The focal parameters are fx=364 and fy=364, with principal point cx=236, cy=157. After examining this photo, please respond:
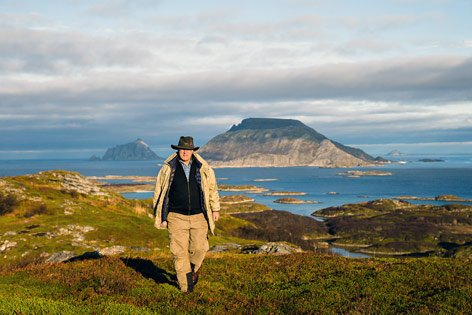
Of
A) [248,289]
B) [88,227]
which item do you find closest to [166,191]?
[248,289]

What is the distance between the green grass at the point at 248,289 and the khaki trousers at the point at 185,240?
69cm

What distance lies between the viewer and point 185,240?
10.8 m

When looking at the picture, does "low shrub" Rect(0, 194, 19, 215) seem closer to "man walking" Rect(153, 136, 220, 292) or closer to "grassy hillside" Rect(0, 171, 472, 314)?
"grassy hillside" Rect(0, 171, 472, 314)

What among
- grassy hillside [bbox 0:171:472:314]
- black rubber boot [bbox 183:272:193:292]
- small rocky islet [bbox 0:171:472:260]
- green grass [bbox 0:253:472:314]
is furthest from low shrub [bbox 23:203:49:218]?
black rubber boot [bbox 183:272:193:292]

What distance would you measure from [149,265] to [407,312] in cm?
947

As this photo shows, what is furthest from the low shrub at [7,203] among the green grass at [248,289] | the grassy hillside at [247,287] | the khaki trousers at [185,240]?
the khaki trousers at [185,240]

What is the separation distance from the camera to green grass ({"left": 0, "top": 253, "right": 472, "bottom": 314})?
28.2 feet

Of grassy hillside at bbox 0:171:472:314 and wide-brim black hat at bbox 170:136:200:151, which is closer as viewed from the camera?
grassy hillside at bbox 0:171:472:314

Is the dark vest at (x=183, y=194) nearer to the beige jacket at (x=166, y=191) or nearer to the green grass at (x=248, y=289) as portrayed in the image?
the beige jacket at (x=166, y=191)

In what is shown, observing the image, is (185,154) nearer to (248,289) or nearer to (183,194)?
(183,194)

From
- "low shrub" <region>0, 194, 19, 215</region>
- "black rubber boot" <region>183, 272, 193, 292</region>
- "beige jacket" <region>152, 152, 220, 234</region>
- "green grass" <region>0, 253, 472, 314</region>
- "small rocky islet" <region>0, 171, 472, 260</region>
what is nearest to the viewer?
"green grass" <region>0, 253, 472, 314</region>

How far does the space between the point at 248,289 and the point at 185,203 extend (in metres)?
3.17

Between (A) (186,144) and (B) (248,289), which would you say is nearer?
(A) (186,144)

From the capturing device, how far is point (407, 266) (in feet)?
41.6
